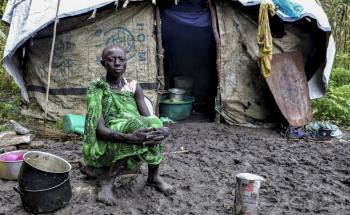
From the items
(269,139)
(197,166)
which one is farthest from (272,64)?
(197,166)

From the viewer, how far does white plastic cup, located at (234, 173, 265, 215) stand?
3.11 m

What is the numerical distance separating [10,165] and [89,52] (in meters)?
2.75

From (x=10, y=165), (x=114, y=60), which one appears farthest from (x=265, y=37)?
(x=10, y=165)

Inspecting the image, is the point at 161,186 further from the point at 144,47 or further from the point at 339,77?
the point at 339,77

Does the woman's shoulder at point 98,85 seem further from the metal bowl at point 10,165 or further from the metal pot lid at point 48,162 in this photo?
the metal bowl at point 10,165

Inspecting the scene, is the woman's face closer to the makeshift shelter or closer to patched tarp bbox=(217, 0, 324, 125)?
the makeshift shelter

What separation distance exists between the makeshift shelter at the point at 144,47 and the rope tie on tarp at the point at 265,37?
17 cm

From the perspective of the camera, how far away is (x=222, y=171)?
448cm

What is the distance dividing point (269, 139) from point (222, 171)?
1670 millimetres

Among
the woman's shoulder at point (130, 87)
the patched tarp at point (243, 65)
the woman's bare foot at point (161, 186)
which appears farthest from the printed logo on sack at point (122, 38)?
the woman's bare foot at point (161, 186)

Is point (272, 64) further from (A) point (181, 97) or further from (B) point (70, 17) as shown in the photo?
(B) point (70, 17)

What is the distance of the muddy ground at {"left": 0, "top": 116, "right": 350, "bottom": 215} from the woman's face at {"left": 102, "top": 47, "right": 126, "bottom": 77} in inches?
41.7

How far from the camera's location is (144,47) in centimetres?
636

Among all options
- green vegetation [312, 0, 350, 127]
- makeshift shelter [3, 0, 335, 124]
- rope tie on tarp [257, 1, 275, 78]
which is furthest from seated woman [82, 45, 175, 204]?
green vegetation [312, 0, 350, 127]
